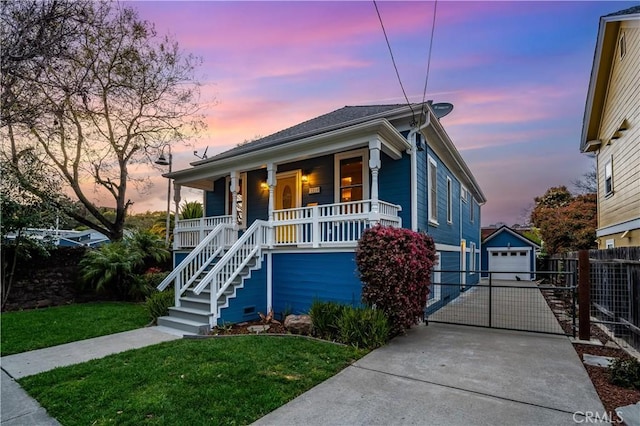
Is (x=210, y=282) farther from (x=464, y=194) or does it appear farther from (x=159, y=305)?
(x=464, y=194)

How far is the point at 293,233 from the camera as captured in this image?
25.6 feet

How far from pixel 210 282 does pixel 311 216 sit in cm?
257

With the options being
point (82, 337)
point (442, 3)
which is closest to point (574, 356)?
point (442, 3)

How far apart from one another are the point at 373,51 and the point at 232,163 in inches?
180

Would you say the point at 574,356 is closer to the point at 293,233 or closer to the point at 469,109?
the point at 293,233

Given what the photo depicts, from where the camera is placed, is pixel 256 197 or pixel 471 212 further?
pixel 471 212

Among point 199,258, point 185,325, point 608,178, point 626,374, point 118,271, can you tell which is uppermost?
point 608,178

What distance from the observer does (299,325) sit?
604cm

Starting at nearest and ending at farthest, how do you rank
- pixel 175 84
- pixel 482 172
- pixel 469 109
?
pixel 469 109
pixel 175 84
pixel 482 172

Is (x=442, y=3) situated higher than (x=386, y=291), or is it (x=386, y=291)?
(x=442, y=3)

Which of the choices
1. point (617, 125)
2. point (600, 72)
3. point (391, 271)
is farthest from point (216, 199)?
point (600, 72)

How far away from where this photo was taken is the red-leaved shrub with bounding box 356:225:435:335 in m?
5.57

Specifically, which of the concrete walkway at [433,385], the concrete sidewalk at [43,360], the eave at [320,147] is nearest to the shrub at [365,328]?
the concrete walkway at [433,385]
